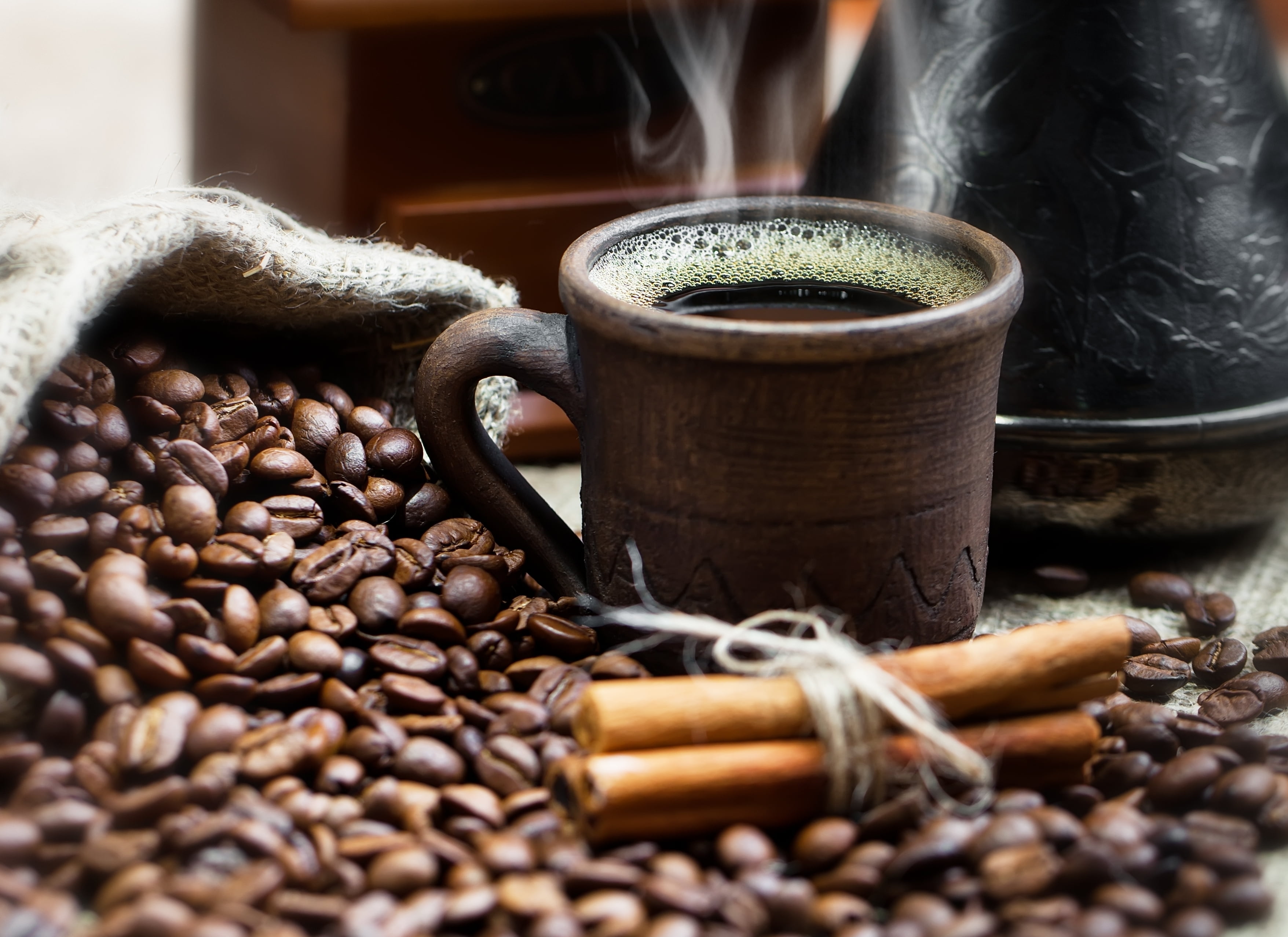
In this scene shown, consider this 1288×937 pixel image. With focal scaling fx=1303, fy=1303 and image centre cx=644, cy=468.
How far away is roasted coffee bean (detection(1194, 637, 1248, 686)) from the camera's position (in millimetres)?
1472

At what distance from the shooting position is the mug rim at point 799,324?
1.16 metres

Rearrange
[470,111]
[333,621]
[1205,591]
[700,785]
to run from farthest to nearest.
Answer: [470,111], [1205,591], [333,621], [700,785]

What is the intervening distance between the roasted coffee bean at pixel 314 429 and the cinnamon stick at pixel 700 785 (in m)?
0.53

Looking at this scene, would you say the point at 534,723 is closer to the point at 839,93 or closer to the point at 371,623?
the point at 371,623

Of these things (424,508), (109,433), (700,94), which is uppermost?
(700,94)

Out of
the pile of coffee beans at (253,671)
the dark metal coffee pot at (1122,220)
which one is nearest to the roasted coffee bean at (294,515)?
the pile of coffee beans at (253,671)

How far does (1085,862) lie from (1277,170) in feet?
3.40

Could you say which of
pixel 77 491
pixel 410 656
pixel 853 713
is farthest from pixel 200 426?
pixel 853 713

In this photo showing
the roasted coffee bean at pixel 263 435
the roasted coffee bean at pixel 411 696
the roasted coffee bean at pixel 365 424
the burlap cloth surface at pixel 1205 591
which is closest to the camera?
the roasted coffee bean at pixel 411 696

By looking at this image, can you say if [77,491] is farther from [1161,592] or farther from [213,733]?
[1161,592]

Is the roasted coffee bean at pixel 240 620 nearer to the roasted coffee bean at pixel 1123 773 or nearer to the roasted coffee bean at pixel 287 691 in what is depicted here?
the roasted coffee bean at pixel 287 691

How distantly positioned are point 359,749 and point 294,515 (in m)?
0.32

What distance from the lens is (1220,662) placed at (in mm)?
1479

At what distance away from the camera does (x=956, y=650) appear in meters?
1.20
